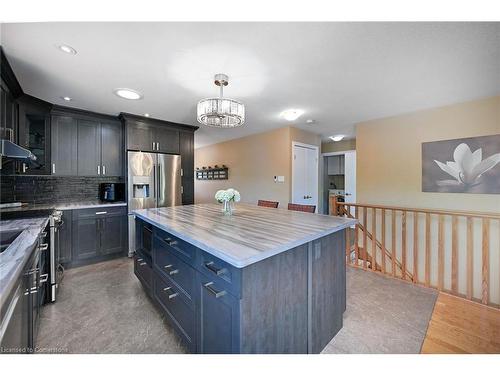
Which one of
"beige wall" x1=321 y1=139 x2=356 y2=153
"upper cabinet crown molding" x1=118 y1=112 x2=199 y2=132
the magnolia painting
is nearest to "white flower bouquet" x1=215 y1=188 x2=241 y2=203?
"upper cabinet crown molding" x1=118 y1=112 x2=199 y2=132

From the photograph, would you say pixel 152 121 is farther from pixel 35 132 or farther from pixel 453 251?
pixel 453 251

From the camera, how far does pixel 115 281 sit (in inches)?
101

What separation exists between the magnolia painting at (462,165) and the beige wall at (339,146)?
232cm

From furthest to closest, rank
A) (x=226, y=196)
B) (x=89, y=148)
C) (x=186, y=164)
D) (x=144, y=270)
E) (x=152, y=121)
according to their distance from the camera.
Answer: (x=186, y=164)
(x=152, y=121)
(x=89, y=148)
(x=226, y=196)
(x=144, y=270)

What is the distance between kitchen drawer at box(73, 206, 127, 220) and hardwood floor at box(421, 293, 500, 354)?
3.98 meters

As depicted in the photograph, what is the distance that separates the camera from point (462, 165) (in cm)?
279

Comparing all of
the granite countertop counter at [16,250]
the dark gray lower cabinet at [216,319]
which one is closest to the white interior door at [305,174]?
the dark gray lower cabinet at [216,319]

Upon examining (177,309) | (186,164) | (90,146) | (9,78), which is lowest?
(177,309)

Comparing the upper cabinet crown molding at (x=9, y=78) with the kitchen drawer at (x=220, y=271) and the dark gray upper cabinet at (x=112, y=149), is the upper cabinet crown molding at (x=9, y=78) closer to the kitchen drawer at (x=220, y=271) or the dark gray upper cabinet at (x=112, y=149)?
the dark gray upper cabinet at (x=112, y=149)

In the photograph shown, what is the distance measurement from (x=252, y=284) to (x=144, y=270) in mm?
1569

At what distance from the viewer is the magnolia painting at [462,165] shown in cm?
261

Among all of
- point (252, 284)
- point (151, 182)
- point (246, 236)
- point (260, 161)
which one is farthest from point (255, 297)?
point (260, 161)

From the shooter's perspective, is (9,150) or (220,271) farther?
(9,150)
